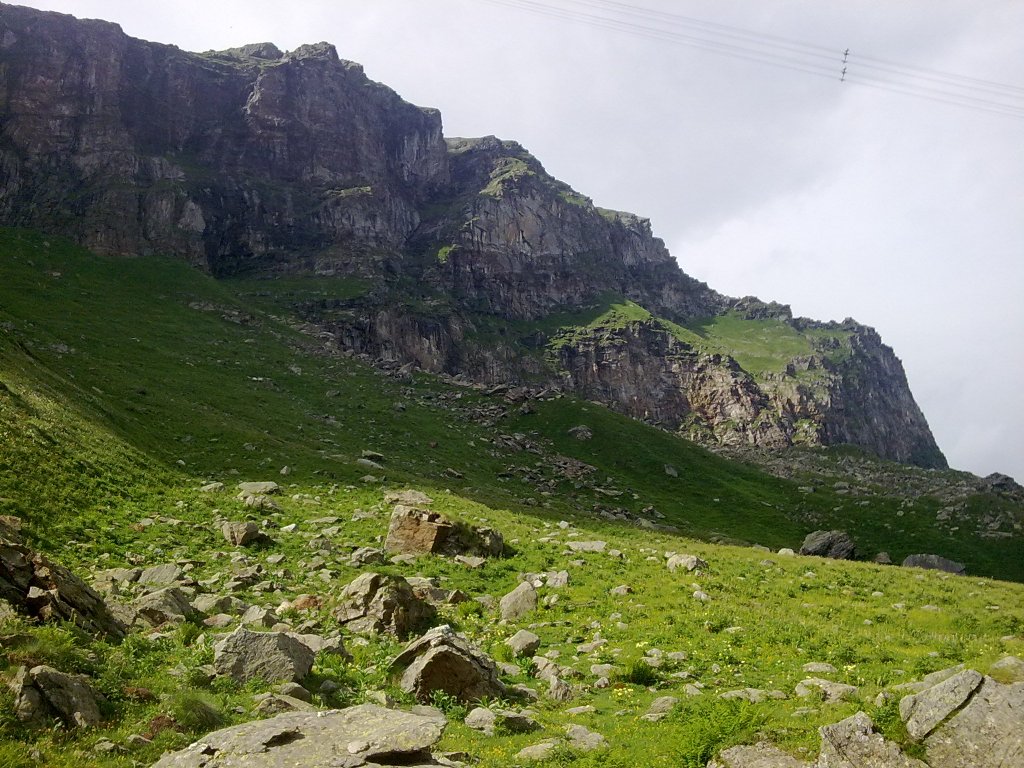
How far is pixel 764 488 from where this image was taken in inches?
3462

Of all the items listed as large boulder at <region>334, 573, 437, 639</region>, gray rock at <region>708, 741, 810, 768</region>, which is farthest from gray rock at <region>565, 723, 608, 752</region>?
large boulder at <region>334, 573, 437, 639</region>

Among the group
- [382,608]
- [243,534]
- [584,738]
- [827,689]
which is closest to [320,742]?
[584,738]

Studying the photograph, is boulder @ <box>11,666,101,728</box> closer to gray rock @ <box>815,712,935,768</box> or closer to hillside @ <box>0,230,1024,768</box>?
hillside @ <box>0,230,1024,768</box>

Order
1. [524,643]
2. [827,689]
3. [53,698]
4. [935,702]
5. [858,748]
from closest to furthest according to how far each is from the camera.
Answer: [858,748] → [935,702] → [53,698] → [827,689] → [524,643]

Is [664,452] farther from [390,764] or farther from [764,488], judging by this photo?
[390,764]

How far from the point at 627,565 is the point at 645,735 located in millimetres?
16814

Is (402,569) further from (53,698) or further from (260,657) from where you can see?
(53,698)

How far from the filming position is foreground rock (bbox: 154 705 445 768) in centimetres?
948

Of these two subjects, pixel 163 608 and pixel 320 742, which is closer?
pixel 320 742

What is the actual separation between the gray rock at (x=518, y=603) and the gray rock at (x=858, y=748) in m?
12.6

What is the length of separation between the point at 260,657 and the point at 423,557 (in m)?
13.3

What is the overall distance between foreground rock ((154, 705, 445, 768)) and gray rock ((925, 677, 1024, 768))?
8022mm

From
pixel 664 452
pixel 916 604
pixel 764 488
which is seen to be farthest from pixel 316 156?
pixel 916 604

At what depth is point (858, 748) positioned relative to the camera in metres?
9.04
